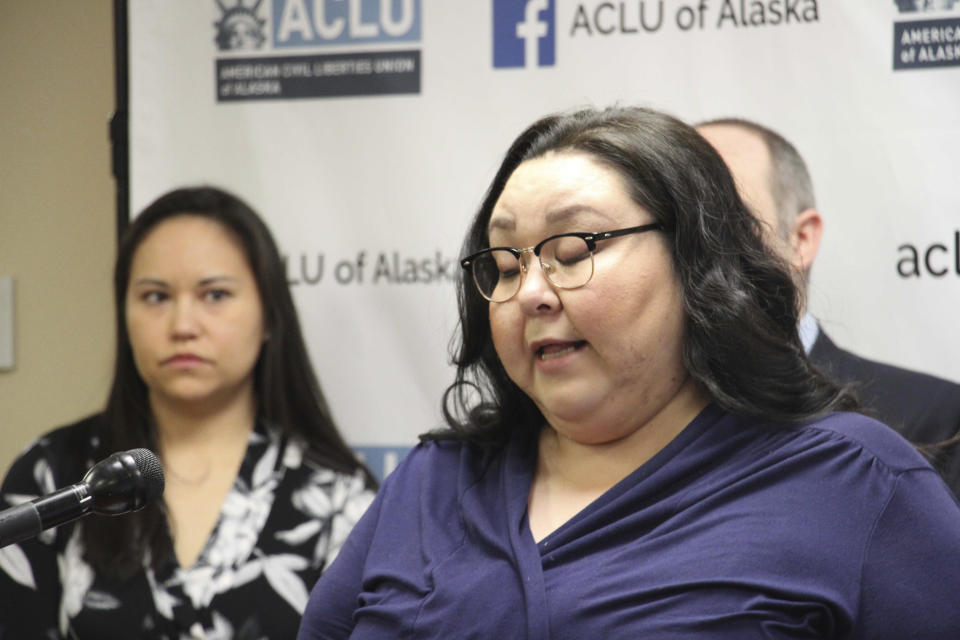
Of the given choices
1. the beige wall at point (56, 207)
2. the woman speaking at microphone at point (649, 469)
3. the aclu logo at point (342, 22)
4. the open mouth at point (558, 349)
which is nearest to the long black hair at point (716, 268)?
the woman speaking at microphone at point (649, 469)

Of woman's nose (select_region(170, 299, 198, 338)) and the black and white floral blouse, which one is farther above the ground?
woman's nose (select_region(170, 299, 198, 338))

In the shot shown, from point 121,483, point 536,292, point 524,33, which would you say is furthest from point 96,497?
point 524,33

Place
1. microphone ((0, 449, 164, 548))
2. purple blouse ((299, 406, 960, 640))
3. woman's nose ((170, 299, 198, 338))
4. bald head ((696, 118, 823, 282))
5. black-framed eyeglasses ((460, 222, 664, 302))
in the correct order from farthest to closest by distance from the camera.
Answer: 1. woman's nose ((170, 299, 198, 338))
2. bald head ((696, 118, 823, 282))
3. black-framed eyeglasses ((460, 222, 664, 302))
4. purple blouse ((299, 406, 960, 640))
5. microphone ((0, 449, 164, 548))

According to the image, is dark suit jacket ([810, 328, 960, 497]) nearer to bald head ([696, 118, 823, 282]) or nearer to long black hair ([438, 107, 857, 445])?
bald head ([696, 118, 823, 282])

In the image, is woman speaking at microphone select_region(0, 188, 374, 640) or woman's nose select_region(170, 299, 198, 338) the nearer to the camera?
woman speaking at microphone select_region(0, 188, 374, 640)

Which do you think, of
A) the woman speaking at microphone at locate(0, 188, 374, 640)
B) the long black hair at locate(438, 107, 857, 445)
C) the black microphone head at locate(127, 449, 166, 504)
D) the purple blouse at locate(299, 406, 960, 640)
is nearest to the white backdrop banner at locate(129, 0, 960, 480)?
the woman speaking at microphone at locate(0, 188, 374, 640)

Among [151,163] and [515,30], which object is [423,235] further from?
[151,163]

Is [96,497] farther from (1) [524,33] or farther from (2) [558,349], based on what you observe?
(1) [524,33]

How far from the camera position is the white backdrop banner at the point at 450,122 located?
80.5 inches

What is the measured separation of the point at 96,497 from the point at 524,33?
5.02 feet

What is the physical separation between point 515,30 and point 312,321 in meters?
0.76

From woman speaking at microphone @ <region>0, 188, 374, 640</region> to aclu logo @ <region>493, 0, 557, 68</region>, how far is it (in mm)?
648

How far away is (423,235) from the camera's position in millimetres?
2318

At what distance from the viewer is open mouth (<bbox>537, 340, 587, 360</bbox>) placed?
139 cm
